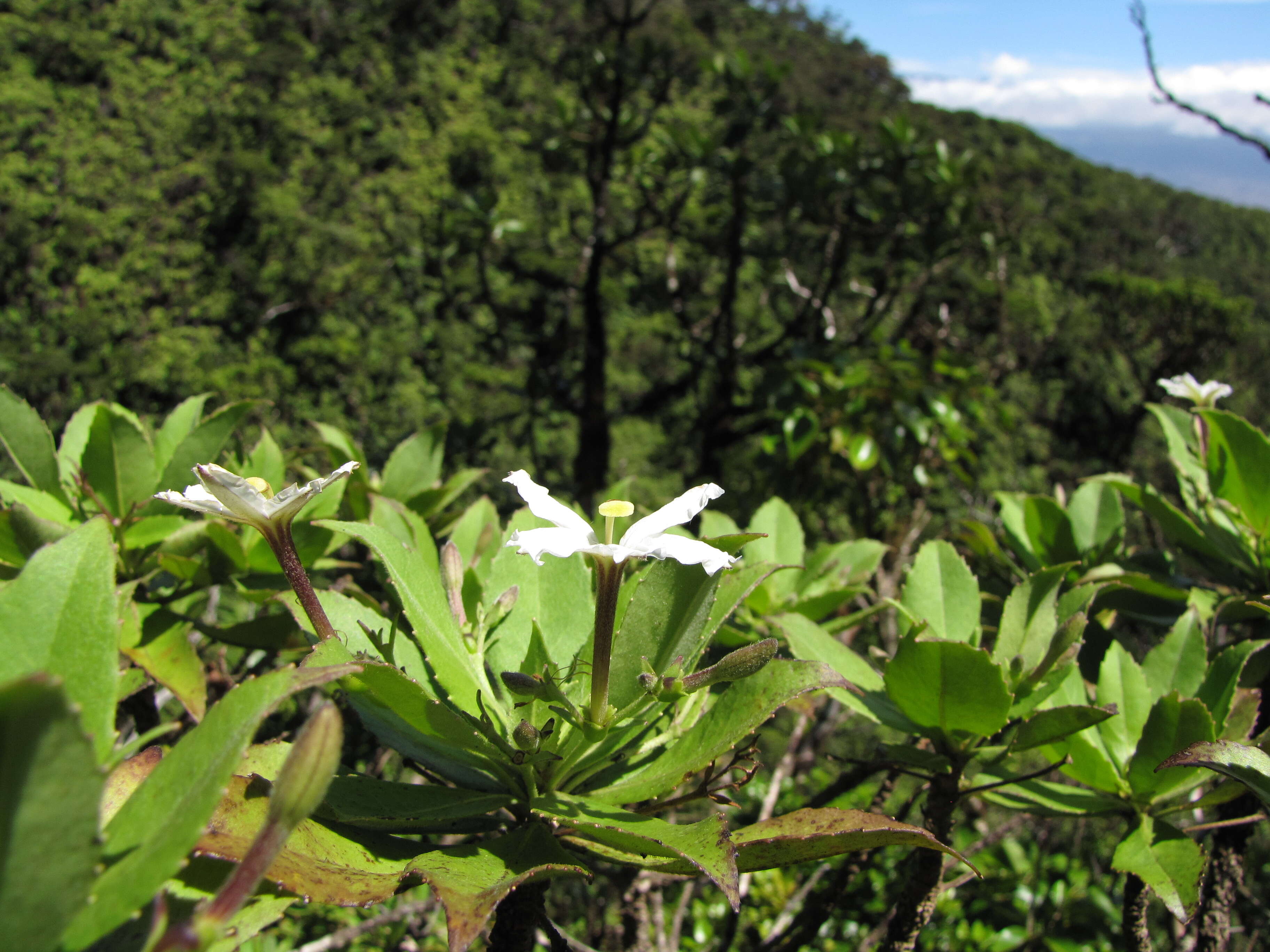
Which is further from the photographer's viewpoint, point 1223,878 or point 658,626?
point 1223,878

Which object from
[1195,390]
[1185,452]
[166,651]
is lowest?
[166,651]

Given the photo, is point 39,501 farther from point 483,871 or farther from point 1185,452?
point 1185,452

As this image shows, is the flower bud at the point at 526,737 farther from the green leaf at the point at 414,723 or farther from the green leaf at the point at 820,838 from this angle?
the green leaf at the point at 820,838

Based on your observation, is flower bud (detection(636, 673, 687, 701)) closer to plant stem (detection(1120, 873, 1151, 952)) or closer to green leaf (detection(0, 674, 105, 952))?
green leaf (detection(0, 674, 105, 952))

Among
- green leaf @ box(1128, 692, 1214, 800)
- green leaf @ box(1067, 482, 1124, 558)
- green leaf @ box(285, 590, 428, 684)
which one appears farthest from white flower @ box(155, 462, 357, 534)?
green leaf @ box(1067, 482, 1124, 558)

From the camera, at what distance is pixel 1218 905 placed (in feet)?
3.76

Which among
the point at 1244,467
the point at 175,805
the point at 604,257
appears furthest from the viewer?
the point at 604,257

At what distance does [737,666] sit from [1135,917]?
73 cm

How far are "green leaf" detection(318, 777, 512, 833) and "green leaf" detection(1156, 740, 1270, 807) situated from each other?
715 millimetres

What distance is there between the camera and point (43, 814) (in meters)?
0.43

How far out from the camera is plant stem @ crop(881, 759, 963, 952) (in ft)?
3.31

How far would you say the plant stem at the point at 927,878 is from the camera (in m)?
1.01

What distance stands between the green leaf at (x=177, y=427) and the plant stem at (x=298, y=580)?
0.69m

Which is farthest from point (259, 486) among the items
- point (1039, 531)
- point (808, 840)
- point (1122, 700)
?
point (1039, 531)
